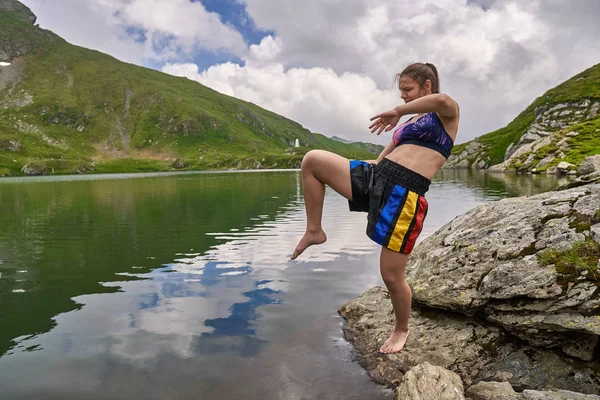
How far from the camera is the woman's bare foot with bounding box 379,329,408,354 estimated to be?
7098 mm

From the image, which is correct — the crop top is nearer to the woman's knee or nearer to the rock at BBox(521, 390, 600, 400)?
the woman's knee

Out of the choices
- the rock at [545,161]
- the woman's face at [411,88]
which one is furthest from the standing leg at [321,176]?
the rock at [545,161]

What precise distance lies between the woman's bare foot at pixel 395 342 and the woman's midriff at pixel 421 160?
3.22 m

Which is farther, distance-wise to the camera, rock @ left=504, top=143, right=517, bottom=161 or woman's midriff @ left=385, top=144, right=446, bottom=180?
rock @ left=504, top=143, right=517, bottom=161

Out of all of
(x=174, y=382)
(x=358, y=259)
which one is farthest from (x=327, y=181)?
(x=358, y=259)

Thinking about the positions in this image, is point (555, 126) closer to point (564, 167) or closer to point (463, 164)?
point (463, 164)

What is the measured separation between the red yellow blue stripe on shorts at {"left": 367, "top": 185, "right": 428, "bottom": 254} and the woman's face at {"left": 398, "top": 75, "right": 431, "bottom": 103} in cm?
147

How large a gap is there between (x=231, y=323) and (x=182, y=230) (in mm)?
15526

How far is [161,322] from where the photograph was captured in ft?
28.9

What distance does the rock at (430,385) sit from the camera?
535 centimetres

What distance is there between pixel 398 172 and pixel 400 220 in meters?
0.73

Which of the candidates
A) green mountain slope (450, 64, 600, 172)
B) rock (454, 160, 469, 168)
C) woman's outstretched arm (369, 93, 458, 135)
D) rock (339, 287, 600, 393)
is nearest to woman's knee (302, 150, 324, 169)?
woman's outstretched arm (369, 93, 458, 135)

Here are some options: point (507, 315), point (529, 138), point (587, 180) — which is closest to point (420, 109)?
point (507, 315)

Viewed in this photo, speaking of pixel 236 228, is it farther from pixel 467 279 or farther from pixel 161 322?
pixel 467 279
